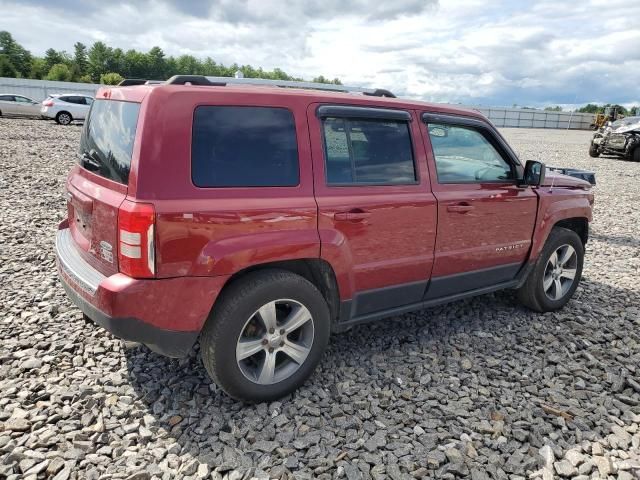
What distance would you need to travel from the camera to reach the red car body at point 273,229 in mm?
2531

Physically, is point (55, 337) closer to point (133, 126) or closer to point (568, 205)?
point (133, 126)

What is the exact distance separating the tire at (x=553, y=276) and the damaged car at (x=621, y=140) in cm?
1734

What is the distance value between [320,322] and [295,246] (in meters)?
0.56

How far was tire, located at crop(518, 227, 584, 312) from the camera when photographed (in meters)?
4.45

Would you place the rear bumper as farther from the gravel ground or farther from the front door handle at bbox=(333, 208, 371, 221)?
the front door handle at bbox=(333, 208, 371, 221)

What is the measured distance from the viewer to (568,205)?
4.48 m

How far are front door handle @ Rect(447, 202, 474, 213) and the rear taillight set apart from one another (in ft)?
6.90

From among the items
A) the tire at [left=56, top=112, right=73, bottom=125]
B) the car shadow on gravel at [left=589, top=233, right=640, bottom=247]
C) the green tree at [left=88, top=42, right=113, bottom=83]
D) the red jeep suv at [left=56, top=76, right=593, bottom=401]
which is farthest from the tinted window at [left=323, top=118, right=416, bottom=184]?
the green tree at [left=88, top=42, right=113, bottom=83]

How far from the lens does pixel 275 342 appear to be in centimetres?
299

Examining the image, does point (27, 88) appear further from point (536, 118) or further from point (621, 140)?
point (536, 118)

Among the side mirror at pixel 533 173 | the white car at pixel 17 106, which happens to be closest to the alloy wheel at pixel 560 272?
the side mirror at pixel 533 173

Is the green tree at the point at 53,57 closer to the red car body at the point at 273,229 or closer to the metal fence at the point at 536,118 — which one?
the metal fence at the point at 536,118

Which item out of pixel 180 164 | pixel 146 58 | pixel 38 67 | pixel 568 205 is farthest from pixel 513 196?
pixel 146 58

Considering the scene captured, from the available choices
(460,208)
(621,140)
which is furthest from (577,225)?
(621,140)
